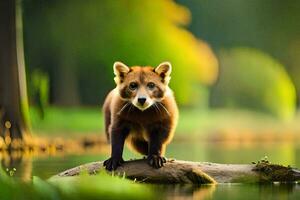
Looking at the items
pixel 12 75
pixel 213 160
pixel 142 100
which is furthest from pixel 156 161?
pixel 12 75

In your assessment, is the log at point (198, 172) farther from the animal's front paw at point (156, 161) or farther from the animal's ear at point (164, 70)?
the animal's ear at point (164, 70)

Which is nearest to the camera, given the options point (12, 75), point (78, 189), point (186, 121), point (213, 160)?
point (78, 189)

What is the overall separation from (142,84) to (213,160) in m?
0.76

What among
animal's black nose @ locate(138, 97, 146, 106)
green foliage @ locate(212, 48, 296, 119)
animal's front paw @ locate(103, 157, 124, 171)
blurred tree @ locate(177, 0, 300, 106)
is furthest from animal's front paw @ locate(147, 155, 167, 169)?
blurred tree @ locate(177, 0, 300, 106)

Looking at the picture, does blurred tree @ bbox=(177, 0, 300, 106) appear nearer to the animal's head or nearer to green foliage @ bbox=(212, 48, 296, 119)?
green foliage @ bbox=(212, 48, 296, 119)

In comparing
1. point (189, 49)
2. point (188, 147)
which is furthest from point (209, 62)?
point (188, 147)

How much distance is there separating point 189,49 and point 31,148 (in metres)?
1.01

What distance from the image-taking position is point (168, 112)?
338 centimetres

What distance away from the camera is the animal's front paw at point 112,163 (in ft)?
11.2

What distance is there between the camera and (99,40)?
163 inches

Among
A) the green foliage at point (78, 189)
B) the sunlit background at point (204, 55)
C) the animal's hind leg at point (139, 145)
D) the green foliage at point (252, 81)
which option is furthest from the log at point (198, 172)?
the green foliage at point (78, 189)

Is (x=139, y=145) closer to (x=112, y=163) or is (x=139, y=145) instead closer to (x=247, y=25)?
(x=112, y=163)

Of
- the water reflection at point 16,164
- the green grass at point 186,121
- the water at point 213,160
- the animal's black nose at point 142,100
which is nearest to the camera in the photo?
the animal's black nose at point 142,100

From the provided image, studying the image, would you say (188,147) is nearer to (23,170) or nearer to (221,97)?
(221,97)
